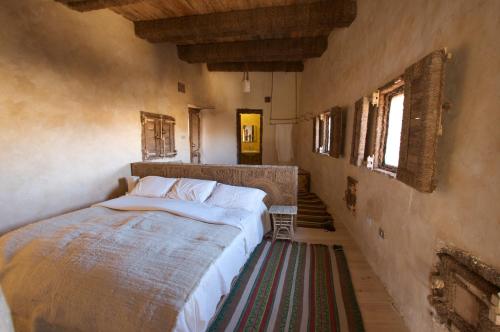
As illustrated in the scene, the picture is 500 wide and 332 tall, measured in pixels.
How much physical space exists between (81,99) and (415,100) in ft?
11.3

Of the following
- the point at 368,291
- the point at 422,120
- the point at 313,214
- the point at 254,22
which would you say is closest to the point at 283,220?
the point at 313,214

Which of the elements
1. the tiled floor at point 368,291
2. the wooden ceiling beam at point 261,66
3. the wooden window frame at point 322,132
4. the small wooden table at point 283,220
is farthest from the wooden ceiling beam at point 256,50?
the tiled floor at point 368,291

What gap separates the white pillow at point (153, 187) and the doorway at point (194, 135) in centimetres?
241

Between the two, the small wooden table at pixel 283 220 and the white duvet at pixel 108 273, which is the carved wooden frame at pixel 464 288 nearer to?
the white duvet at pixel 108 273

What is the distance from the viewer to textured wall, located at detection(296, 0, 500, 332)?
98 cm

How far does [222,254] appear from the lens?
1591 millimetres

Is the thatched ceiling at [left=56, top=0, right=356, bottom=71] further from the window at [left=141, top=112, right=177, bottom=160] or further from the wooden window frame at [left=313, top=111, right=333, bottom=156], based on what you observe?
the wooden window frame at [left=313, top=111, right=333, bottom=156]

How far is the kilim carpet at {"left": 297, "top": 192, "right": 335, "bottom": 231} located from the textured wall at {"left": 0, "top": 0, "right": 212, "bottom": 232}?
287cm

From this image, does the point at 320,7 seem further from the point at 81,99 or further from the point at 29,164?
the point at 29,164

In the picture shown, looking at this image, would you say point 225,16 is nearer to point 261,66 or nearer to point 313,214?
point 261,66

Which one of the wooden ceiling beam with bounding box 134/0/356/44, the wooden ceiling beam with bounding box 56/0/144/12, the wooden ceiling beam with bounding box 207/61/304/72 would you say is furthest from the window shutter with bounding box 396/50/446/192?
the wooden ceiling beam with bounding box 207/61/304/72

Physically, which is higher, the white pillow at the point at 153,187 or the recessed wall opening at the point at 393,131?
the recessed wall opening at the point at 393,131

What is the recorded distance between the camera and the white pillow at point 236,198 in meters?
2.59

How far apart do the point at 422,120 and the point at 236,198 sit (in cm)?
191
